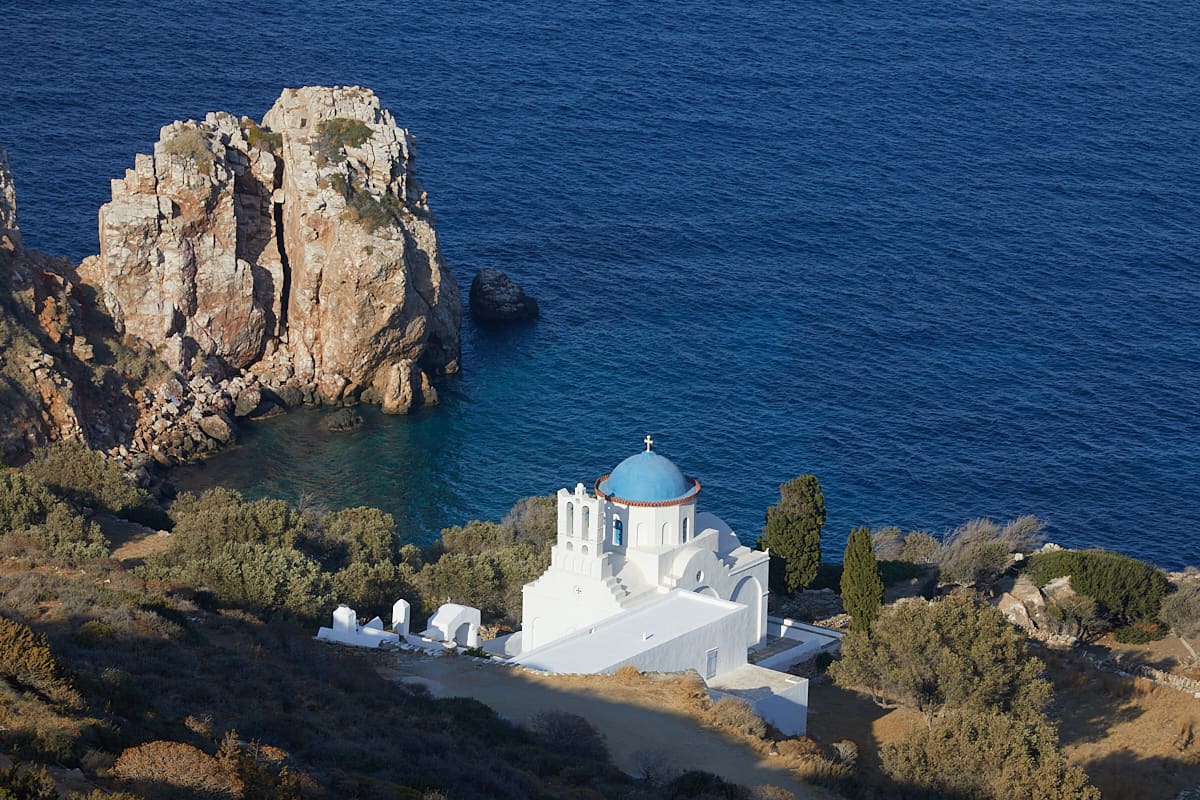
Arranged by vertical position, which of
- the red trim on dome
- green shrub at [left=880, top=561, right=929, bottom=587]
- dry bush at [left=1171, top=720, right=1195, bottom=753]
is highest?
the red trim on dome

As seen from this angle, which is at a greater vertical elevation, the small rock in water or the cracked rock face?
the cracked rock face

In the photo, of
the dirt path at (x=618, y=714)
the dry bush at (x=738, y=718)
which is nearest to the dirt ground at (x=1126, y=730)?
the dry bush at (x=738, y=718)

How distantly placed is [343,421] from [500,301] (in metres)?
13.7

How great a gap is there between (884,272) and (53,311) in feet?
149

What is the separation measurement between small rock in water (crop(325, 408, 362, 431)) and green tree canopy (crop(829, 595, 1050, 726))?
40579 mm

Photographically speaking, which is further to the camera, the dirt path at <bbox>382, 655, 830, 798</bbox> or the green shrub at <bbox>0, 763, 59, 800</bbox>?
the dirt path at <bbox>382, 655, 830, 798</bbox>

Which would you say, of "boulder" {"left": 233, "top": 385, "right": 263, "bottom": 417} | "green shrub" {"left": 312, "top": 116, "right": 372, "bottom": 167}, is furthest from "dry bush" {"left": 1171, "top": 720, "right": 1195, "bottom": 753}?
"green shrub" {"left": 312, "top": 116, "right": 372, "bottom": 167}

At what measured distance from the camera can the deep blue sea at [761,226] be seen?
82.8 m

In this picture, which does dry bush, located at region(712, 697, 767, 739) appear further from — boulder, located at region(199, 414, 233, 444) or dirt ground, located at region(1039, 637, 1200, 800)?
boulder, located at region(199, 414, 233, 444)

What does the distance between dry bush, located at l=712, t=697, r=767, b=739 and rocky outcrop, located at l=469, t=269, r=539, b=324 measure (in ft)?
175

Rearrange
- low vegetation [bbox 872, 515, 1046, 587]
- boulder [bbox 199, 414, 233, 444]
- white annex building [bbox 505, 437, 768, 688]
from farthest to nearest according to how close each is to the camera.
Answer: boulder [bbox 199, 414, 233, 444], low vegetation [bbox 872, 515, 1046, 587], white annex building [bbox 505, 437, 768, 688]

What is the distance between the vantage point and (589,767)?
39156mm

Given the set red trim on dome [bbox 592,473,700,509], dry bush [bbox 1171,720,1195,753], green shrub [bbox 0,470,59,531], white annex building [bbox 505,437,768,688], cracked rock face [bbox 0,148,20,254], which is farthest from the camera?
cracked rock face [bbox 0,148,20,254]

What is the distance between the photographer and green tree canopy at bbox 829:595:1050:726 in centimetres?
4906
